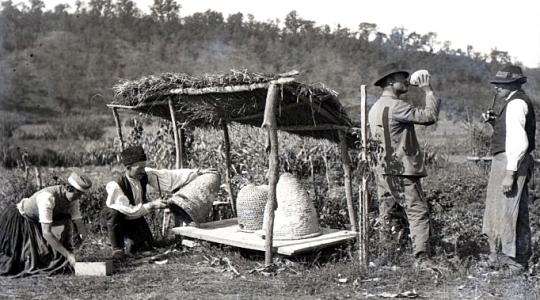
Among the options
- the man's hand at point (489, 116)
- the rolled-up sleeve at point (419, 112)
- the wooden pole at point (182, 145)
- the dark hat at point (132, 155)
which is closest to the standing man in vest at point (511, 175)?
the man's hand at point (489, 116)

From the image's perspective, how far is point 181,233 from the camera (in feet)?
23.6

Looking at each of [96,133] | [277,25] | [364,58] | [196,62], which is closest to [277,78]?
[96,133]

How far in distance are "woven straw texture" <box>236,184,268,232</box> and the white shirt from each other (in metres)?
1.00

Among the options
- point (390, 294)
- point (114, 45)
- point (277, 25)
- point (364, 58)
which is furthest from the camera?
point (277, 25)

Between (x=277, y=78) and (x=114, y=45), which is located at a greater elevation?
(x=114, y=45)

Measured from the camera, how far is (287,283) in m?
5.62

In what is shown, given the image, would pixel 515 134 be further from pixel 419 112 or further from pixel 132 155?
pixel 132 155

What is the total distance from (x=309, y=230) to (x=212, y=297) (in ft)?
5.45

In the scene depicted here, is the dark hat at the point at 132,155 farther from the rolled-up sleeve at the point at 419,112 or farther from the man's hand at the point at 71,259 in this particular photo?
the rolled-up sleeve at the point at 419,112

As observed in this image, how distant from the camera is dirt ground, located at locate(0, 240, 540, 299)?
17.5 feet

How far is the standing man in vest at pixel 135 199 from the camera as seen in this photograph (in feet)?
22.9

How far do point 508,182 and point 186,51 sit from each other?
2025 inches

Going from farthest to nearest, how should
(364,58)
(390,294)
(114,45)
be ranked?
(364,58) < (114,45) < (390,294)

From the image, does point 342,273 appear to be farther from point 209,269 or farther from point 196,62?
point 196,62
